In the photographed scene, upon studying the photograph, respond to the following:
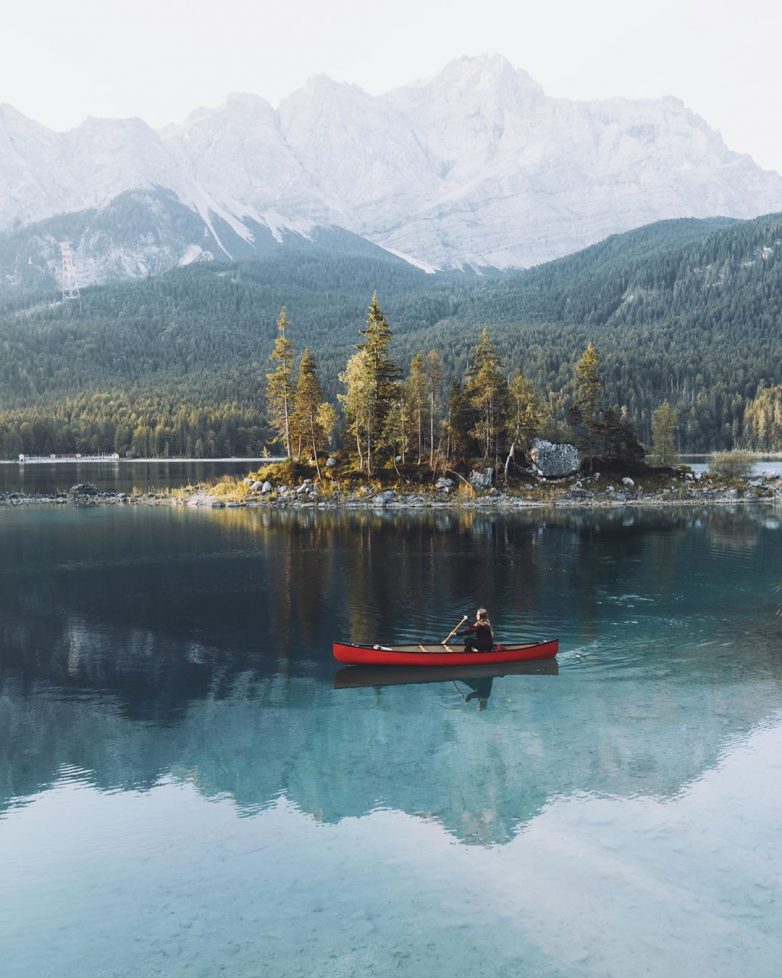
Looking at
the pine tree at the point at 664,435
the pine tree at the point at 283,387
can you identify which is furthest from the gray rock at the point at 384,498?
the pine tree at the point at 664,435

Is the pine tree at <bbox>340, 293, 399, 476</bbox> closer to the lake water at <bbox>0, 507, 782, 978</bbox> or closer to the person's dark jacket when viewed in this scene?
the lake water at <bbox>0, 507, 782, 978</bbox>

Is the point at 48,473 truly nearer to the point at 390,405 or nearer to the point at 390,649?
the point at 390,405

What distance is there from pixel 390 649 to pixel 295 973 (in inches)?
776

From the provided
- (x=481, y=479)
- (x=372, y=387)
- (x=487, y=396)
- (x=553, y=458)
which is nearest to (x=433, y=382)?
(x=487, y=396)

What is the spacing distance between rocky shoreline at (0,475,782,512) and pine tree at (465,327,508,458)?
25.8 feet

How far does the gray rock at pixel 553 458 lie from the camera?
114 meters

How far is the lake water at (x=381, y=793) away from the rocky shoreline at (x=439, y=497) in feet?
185

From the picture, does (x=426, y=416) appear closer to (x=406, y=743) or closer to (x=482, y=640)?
(x=482, y=640)

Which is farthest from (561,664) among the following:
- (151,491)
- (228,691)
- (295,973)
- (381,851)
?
(151,491)

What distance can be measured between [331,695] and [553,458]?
3430 inches

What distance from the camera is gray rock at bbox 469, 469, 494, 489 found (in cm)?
11200

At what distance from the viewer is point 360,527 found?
8700 cm

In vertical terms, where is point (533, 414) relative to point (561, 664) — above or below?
above

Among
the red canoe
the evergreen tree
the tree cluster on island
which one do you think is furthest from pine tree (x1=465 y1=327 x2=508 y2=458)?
the red canoe
